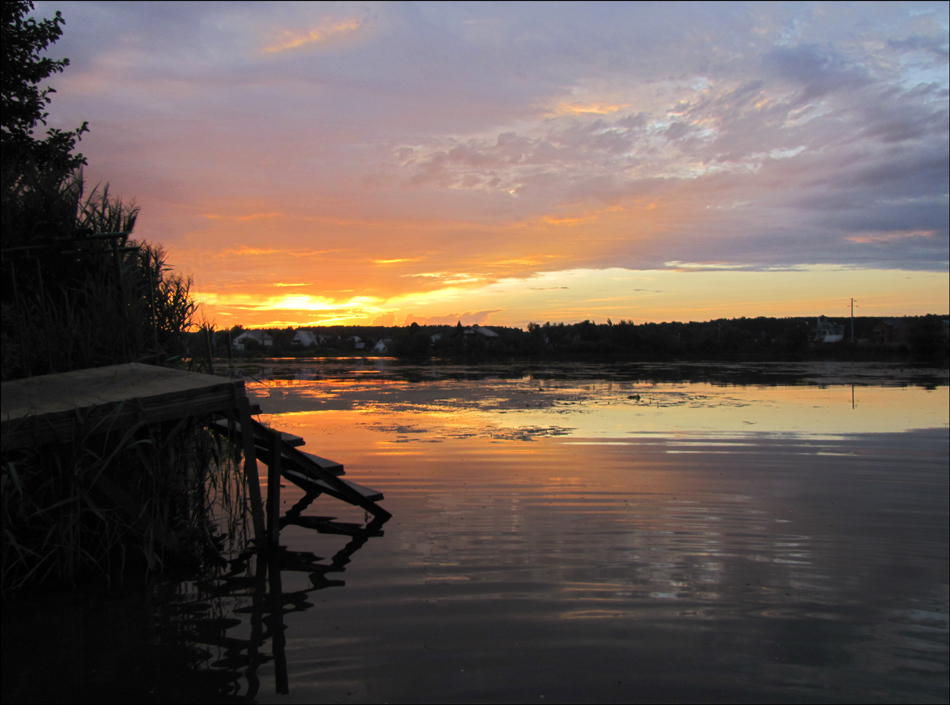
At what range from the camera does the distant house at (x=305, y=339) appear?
338ft

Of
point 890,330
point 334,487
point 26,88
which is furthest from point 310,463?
point 890,330

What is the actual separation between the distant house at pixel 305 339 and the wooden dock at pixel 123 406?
95.0m

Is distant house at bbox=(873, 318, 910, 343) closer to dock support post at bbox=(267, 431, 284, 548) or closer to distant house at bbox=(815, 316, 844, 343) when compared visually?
distant house at bbox=(815, 316, 844, 343)

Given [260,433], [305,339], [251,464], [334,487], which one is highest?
[305,339]

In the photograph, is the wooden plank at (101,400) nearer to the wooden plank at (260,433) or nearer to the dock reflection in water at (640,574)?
the wooden plank at (260,433)

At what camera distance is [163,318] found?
9.03m

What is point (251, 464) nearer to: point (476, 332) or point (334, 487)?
point (334, 487)

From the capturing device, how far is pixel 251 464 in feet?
24.9

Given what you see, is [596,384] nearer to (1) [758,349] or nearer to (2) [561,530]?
(2) [561,530]

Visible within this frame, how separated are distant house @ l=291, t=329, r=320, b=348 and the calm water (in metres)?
91.8

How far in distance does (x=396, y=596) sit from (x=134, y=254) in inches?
241

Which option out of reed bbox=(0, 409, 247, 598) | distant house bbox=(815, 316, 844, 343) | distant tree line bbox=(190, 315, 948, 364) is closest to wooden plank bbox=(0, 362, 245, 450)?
reed bbox=(0, 409, 247, 598)

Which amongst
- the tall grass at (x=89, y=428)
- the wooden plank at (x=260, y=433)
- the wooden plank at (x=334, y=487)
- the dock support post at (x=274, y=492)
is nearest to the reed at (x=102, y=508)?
the tall grass at (x=89, y=428)

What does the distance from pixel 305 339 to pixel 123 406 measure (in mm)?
110730
